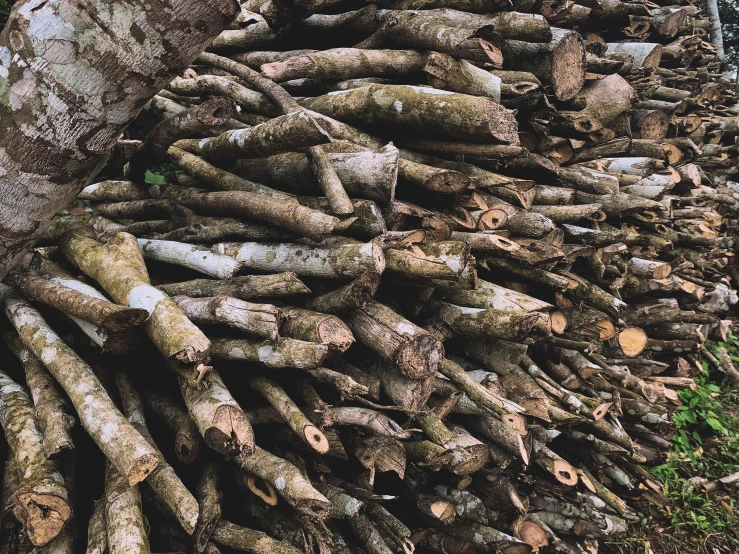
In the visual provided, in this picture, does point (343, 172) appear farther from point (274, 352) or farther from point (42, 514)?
point (42, 514)

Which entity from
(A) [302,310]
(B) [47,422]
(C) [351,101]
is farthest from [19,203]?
(C) [351,101]

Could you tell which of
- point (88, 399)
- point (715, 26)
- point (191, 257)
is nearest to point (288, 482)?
point (88, 399)

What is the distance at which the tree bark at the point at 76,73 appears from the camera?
2197 mm

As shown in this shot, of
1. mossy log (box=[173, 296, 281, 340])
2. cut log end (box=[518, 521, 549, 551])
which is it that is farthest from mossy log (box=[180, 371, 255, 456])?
cut log end (box=[518, 521, 549, 551])

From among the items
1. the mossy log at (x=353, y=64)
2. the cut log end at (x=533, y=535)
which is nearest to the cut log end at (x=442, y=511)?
the cut log end at (x=533, y=535)

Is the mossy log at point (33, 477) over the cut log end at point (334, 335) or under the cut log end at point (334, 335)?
over

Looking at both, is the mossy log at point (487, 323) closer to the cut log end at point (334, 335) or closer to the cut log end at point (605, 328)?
the cut log end at point (334, 335)

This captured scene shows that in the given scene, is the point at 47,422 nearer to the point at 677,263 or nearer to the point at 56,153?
the point at 56,153

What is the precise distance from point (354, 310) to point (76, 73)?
168 centimetres

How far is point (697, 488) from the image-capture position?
5160mm

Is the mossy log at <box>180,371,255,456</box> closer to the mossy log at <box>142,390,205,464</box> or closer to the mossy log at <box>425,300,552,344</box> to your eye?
the mossy log at <box>142,390,205,464</box>

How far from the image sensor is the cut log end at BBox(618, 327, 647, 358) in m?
5.01

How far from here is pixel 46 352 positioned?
2545 millimetres

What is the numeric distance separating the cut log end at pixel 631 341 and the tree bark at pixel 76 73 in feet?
14.4
